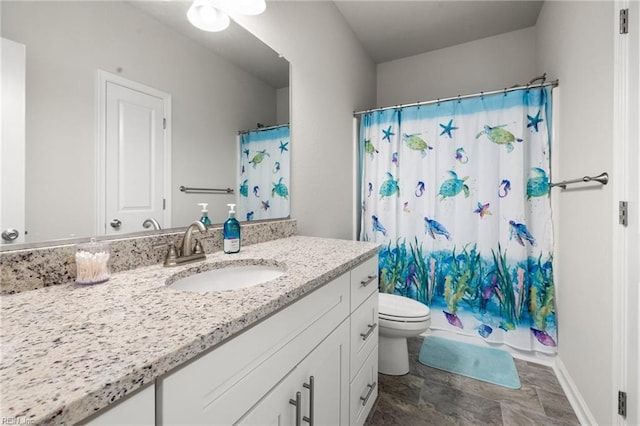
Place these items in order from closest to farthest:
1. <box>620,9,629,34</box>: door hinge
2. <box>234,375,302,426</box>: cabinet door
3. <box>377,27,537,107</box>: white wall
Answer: <box>234,375,302,426</box>: cabinet door → <box>620,9,629,34</box>: door hinge → <box>377,27,537,107</box>: white wall

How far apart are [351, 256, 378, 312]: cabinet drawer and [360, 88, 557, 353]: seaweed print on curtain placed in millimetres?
1024

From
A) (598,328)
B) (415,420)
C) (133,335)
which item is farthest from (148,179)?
(598,328)

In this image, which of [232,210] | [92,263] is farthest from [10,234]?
[232,210]

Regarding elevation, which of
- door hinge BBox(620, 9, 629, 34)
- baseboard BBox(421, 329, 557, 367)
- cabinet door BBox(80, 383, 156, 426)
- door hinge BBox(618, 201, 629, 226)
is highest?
door hinge BBox(620, 9, 629, 34)

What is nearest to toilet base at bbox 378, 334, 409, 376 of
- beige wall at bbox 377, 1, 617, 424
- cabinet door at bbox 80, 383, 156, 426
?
beige wall at bbox 377, 1, 617, 424

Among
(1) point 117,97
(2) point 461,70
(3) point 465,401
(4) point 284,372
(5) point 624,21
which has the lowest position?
(3) point 465,401

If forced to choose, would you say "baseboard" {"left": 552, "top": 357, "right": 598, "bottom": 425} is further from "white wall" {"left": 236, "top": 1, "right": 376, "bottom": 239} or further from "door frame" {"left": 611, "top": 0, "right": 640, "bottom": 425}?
"white wall" {"left": 236, "top": 1, "right": 376, "bottom": 239}

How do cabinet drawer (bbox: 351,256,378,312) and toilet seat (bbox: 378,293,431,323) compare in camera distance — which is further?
toilet seat (bbox: 378,293,431,323)

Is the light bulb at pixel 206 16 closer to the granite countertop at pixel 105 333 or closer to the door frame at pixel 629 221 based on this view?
the granite countertop at pixel 105 333

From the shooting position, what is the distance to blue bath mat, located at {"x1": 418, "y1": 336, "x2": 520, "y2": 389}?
1.70 meters

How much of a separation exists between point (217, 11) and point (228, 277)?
1.09m

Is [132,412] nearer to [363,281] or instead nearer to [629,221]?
[363,281]

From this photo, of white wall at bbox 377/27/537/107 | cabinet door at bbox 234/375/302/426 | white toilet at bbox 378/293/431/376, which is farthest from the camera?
white wall at bbox 377/27/537/107

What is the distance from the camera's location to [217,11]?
3.94 feet
